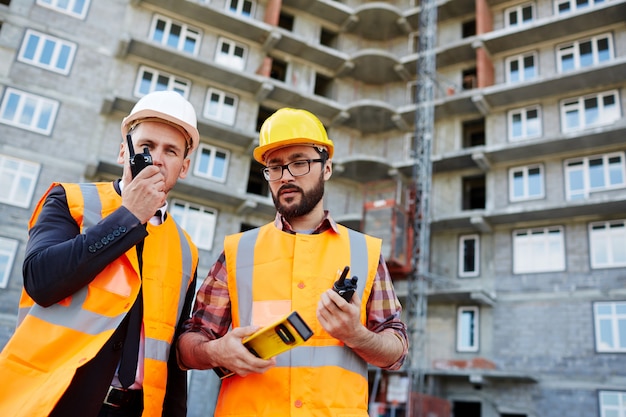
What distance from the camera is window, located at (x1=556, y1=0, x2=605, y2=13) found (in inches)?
934

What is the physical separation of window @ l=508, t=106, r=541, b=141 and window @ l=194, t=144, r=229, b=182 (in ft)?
42.0

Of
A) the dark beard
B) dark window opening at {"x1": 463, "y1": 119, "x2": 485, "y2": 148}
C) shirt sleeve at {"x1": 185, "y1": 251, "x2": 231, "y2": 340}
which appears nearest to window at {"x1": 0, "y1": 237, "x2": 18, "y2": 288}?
A: shirt sleeve at {"x1": 185, "y1": 251, "x2": 231, "y2": 340}

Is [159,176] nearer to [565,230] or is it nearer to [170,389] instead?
[170,389]

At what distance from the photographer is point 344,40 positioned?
29.1m

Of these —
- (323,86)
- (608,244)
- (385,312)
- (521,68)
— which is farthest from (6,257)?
(521,68)

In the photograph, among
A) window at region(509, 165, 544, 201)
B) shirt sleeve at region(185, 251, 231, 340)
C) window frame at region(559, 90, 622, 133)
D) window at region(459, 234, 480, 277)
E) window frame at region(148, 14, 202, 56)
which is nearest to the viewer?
shirt sleeve at region(185, 251, 231, 340)

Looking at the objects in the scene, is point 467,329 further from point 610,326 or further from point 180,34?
point 180,34

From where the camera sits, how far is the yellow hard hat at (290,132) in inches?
116

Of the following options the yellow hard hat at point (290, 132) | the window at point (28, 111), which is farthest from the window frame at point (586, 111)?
the yellow hard hat at point (290, 132)

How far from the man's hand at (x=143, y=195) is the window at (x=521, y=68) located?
80.9 feet

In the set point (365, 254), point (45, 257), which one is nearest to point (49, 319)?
point (45, 257)

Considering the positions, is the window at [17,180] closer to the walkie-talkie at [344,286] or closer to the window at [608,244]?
the walkie-talkie at [344,286]

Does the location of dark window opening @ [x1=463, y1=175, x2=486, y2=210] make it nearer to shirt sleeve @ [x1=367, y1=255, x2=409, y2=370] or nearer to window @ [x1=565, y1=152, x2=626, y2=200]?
window @ [x1=565, y1=152, x2=626, y2=200]

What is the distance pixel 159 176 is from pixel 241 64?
2428 centimetres
